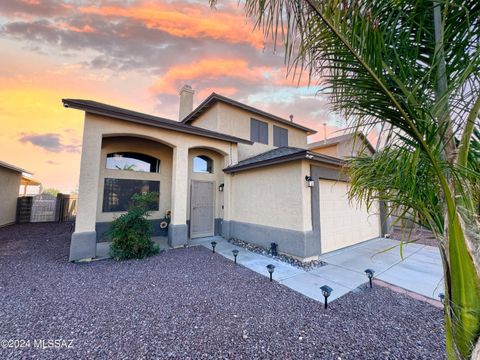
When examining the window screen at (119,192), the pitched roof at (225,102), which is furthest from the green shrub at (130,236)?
the pitched roof at (225,102)

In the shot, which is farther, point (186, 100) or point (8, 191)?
point (186, 100)

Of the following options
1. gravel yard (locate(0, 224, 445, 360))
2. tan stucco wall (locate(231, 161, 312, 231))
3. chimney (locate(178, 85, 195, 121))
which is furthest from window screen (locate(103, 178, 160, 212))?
chimney (locate(178, 85, 195, 121))

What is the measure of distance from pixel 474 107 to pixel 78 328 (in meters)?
5.19

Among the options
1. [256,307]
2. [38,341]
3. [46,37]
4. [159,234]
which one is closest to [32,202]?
[159,234]

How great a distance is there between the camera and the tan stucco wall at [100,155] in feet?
18.7

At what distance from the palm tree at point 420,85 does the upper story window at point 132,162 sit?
27.8 ft

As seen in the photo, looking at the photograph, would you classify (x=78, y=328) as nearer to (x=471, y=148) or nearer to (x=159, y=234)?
(x=471, y=148)

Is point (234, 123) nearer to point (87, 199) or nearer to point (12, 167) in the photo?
point (87, 199)

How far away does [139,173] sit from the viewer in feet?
27.6

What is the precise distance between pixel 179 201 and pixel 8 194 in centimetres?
1195

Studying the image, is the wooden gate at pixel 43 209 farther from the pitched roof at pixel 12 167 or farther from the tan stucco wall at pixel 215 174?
the tan stucco wall at pixel 215 174

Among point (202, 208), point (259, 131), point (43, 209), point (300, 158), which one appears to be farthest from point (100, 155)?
point (43, 209)

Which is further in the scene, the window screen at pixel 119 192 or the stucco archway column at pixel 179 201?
the window screen at pixel 119 192

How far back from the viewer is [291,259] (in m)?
5.89
